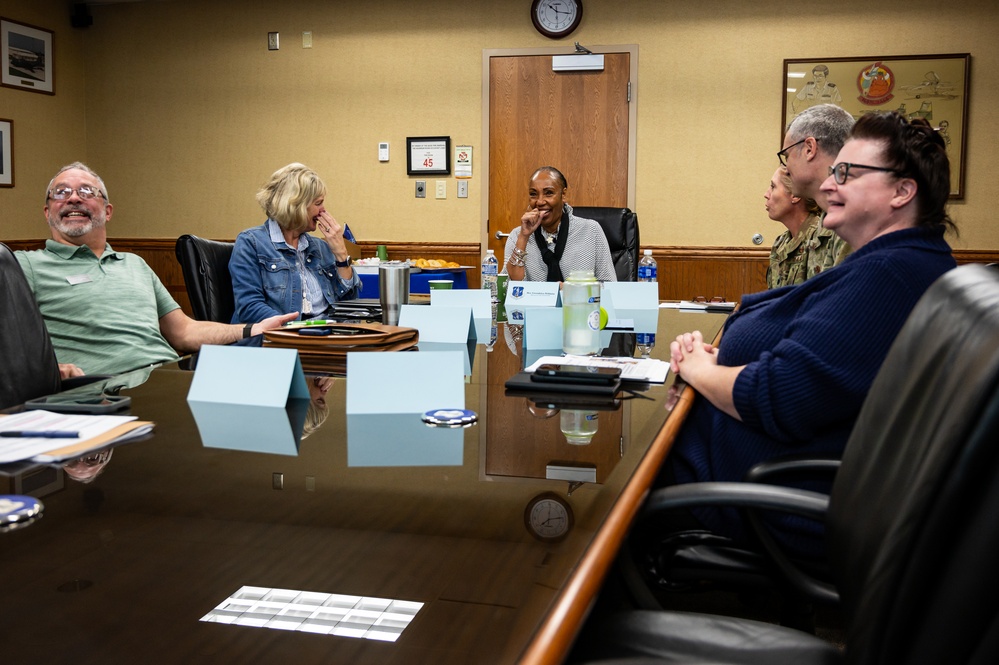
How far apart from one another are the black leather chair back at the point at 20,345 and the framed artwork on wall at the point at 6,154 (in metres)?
5.28

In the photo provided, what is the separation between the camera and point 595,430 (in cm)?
146

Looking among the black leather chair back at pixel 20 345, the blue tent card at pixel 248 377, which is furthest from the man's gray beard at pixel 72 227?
the blue tent card at pixel 248 377

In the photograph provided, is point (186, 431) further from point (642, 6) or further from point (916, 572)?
point (642, 6)

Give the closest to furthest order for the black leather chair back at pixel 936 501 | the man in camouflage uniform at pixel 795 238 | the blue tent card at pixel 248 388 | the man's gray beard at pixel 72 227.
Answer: the black leather chair back at pixel 936 501, the blue tent card at pixel 248 388, the man's gray beard at pixel 72 227, the man in camouflage uniform at pixel 795 238

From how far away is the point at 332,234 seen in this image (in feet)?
11.9

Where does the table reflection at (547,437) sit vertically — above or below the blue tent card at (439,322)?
below

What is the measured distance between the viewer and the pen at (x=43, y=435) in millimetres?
1305

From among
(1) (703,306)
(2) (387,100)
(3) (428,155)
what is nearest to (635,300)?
(1) (703,306)

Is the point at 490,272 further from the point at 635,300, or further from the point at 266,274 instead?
the point at 266,274

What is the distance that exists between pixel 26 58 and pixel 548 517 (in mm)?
7095

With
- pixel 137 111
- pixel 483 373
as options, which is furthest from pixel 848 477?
pixel 137 111

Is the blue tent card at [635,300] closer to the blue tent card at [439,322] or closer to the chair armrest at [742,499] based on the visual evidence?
the blue tent card at [439,322]

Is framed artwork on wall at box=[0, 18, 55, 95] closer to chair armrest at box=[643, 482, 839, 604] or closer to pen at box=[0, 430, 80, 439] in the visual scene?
pen at box=[0, 430, 80, 439]

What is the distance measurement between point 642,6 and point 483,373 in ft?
15.9
